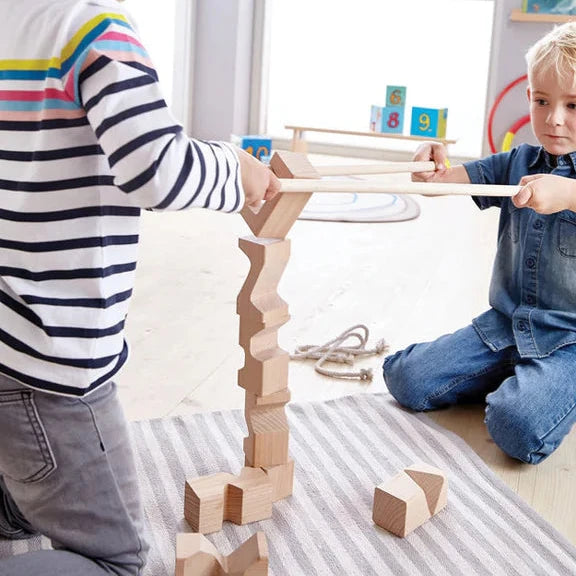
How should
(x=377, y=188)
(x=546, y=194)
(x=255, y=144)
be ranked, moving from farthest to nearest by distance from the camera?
(x=255, y=144)
(x=546, y=194)
(x=377, y=188)

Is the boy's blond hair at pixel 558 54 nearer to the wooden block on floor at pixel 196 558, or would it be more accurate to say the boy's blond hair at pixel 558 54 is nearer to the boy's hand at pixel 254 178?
the boy's hand at pixel 254 178

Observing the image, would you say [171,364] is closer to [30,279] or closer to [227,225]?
[30,279]

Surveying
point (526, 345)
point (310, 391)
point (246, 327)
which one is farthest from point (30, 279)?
point (526, 345)

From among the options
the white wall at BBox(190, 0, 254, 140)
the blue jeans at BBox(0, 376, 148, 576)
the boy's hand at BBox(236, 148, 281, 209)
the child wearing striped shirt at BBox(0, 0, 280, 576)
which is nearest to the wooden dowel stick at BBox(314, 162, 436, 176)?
the boy's hand at BBox(236, 148, 281, 209)

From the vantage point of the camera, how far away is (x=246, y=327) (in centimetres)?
111

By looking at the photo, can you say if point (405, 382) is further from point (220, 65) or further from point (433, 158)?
point (220, 65)

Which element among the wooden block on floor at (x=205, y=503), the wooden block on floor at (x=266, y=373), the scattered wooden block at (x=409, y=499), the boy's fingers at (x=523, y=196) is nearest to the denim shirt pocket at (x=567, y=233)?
the boy's fingers at (x=523, y=196)

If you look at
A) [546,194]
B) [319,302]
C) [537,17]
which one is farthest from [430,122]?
[546,194]

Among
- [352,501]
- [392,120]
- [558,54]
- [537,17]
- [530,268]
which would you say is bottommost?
[352,501]

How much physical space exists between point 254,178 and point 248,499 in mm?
423

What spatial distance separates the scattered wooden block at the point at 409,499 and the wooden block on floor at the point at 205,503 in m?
0.20

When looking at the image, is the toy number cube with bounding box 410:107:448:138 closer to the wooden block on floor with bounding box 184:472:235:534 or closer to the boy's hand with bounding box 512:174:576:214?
the boy's hand with bounding box 512:174:576:214

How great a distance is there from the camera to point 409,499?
3.67ft

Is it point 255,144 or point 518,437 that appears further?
point 255,144
